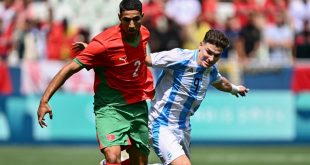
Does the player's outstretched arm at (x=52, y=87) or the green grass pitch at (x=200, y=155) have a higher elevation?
the player's outstretched arm at (x=52, y=87)

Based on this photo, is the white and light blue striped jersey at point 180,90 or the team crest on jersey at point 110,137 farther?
the white and light blue striped jersey at point 180,90

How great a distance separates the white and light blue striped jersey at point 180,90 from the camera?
36.2 ft

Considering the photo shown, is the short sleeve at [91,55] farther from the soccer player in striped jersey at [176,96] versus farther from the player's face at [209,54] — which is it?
the player's face at [209,54]

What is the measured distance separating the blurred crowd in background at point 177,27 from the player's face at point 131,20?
1079 cm

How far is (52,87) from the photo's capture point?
32.9ft

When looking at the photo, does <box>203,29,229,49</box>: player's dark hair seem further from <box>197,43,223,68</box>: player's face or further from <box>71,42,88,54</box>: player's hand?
<box>71,42,88,54</box>: player's hand

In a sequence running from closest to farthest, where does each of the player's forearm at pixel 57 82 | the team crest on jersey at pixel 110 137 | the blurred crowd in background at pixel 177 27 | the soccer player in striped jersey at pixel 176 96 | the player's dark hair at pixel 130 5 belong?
1. the player's forearm at pixel 57 82
2. the player's dark hair at pixel 130 5
3. the team crest on jersey at pixel 110 137
4. the soccer player in striped jersey at pixel 176 96
5. the blurred crowd in background at pixel 177 27

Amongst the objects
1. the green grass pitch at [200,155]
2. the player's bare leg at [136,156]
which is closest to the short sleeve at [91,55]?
the player's bare leg at [136,156]

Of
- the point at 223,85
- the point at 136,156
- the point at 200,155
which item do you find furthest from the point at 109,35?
the point at 200,155

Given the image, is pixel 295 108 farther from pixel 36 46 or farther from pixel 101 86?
pixel 101 86

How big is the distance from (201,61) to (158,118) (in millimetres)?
855

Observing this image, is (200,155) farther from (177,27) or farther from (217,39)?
(217,39)

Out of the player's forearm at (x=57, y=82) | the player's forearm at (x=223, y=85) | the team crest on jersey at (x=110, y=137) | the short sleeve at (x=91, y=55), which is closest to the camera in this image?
the player's forearm at (x=57, y=82)

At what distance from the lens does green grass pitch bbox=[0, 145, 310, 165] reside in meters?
17.1
